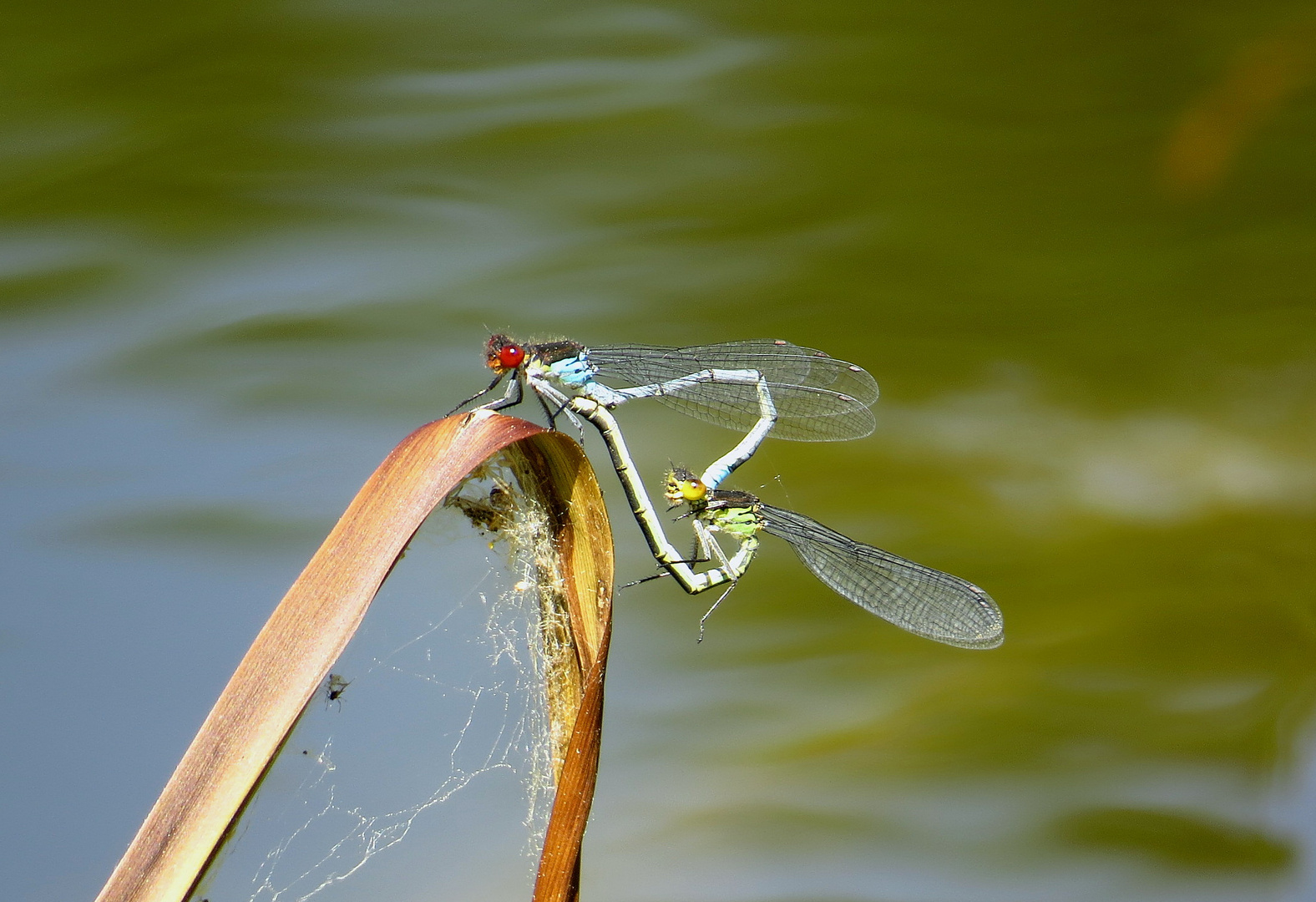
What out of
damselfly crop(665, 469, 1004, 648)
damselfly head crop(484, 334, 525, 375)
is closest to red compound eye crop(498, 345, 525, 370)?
damselfly head crop(484, 334, 525, 375)

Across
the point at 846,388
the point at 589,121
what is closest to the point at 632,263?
the point at 589,121

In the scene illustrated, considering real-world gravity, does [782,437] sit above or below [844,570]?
above

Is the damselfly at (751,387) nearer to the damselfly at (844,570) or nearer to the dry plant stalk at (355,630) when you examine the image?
the damselfly at (844,570)

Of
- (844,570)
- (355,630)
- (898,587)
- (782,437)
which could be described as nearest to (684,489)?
(782,437)

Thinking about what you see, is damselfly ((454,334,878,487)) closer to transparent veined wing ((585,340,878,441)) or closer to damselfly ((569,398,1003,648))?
transparent veined wing ((585,340,878,441))

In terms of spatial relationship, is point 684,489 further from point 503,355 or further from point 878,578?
point 878,578

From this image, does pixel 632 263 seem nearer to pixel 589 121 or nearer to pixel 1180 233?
pixel 589 121

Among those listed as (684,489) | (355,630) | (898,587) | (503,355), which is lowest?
(355,630)

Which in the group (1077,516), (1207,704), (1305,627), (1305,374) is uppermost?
(1305,374)
